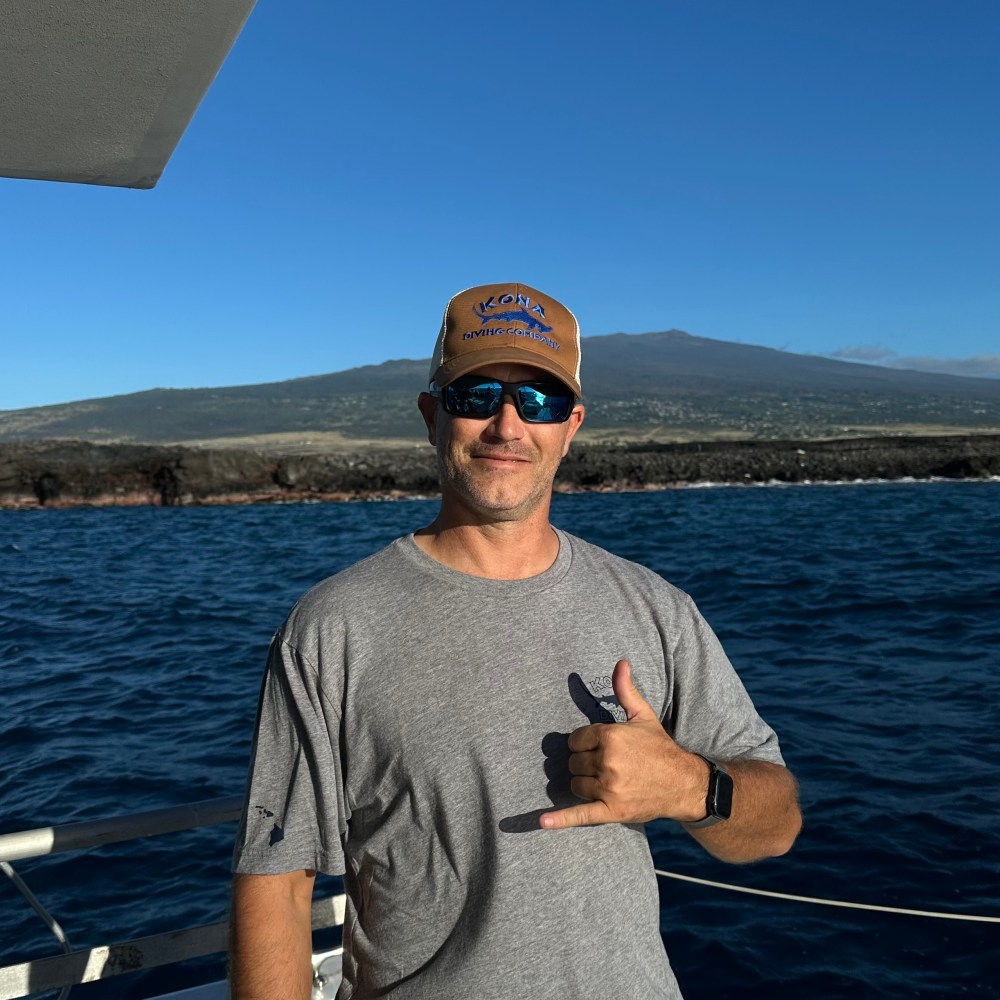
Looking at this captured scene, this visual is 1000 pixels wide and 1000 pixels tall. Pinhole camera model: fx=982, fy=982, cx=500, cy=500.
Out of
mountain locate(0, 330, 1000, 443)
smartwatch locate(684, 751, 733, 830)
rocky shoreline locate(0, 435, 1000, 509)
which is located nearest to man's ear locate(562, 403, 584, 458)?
smartwatch locate(684, 751, 733, 830)

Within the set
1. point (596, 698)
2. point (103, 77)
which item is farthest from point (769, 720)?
point (103, 77)

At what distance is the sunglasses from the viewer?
196 centimetres

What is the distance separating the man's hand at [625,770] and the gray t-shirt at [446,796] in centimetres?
11

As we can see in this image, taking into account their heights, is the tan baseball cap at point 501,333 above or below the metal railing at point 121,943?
above

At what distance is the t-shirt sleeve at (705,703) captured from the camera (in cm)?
197

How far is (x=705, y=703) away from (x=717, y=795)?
206 millimetres

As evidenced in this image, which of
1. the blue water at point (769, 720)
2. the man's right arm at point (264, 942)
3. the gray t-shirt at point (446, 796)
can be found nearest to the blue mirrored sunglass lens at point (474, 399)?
the gray t-shirt at point (446, 796)

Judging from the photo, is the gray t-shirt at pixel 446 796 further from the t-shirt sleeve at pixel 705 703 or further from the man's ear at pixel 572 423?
the man's ear at pixel 572 423

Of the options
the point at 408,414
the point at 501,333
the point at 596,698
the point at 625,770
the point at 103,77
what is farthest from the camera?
the point at 408,414

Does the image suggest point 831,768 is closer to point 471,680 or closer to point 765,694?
point 765,694

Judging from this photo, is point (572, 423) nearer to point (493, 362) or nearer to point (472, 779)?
point (493, 362)

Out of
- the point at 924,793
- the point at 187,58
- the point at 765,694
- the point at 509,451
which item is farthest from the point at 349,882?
the point at 765,694

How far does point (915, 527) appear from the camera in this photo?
91.0 feet

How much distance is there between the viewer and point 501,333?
1927 mm
